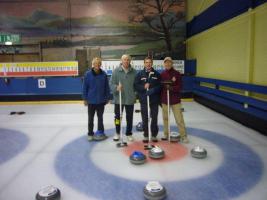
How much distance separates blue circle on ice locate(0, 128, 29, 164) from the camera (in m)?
4.42

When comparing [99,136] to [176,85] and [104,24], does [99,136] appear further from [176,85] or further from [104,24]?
[104,24]

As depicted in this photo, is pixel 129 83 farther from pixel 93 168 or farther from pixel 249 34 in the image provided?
pixel 249 34

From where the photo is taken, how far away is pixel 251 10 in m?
5.70

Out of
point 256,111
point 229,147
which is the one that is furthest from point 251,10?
point 229,147

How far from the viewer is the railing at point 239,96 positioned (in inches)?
209

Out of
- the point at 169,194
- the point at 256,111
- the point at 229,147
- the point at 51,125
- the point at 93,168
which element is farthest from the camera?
the point at 51,125

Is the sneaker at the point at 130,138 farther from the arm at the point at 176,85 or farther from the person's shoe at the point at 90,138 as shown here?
the arm at the point at 176,85

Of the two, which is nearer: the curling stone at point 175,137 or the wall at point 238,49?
the curling stone at point 175,137

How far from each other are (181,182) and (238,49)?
4.45 metres

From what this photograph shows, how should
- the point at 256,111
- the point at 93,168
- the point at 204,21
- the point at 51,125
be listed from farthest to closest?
the point at 204,21
the point at 51,125
the point at 256,111
the point at 93,168

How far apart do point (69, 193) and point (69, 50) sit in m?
9.78

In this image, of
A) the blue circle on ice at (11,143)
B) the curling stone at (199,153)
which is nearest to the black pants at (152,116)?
the curling stone at (199,153)

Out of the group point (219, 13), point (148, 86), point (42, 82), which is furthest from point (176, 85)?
point (42, 82)

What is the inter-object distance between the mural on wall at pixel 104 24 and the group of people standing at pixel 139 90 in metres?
7.23
